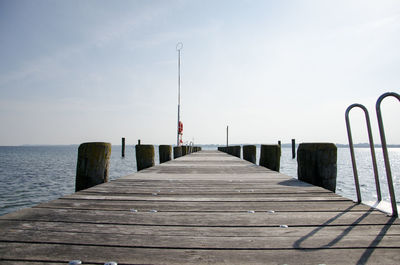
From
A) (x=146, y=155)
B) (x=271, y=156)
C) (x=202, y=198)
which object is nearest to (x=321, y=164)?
(x=202, y=198)

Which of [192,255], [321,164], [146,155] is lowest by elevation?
[192,255]

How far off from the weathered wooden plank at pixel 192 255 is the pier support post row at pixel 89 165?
237cm

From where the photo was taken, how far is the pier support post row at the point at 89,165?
12.6 feet

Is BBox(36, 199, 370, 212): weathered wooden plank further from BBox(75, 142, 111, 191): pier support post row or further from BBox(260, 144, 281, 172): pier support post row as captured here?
BBox(260, 144, 281, 172): pier support post row

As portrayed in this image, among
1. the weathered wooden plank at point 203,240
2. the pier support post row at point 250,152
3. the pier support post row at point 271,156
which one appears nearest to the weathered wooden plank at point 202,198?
the weathered wooden plank at point 203,240

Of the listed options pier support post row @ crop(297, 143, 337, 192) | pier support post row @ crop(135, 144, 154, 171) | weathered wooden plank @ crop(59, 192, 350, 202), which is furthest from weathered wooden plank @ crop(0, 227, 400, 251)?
pier support post row @ crop(135, 144, 154, 171)

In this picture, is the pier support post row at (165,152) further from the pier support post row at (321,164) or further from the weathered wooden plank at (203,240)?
the weathered wooden plank at (203,240)

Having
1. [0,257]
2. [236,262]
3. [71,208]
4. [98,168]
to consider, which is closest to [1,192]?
[98,168]

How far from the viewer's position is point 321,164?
3.63 meters

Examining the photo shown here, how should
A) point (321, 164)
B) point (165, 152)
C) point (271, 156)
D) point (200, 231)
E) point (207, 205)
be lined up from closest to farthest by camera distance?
point (200, 231)
point (207, 205)
point (321, 164)
point (271, 156)
point (165, 152)

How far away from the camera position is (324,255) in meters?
1.43

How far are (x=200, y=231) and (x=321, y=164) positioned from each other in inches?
101

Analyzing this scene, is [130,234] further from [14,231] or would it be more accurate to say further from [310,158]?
[310,158]

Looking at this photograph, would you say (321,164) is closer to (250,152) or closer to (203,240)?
(203,240)
